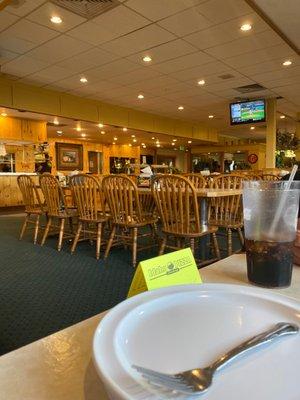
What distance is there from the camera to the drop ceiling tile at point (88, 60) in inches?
188

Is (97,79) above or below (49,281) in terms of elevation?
above

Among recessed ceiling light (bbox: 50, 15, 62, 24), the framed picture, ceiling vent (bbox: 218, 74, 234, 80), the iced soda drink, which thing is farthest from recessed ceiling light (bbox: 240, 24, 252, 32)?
the framed picture

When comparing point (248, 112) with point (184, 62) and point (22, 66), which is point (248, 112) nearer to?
point (184, 62)

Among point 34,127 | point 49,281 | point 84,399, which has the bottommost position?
point 49,281

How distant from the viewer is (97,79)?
6.05 metres

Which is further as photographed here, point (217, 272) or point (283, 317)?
point (217, 272)

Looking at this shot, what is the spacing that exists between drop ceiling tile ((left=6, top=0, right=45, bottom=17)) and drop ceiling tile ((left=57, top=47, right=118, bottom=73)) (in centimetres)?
120

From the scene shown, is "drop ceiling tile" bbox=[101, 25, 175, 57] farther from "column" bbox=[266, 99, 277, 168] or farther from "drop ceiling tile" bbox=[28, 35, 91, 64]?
"column" bbox=[266, 99, 277, 168]

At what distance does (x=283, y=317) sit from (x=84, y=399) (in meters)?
0.27

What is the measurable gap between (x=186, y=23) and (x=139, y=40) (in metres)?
0.75

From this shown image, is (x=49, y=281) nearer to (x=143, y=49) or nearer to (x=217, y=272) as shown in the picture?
(x=217, y=272)

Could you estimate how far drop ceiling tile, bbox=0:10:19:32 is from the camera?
3.64 meters

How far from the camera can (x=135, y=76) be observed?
5855 millimetres

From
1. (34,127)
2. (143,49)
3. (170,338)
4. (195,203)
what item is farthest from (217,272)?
(34,127)
